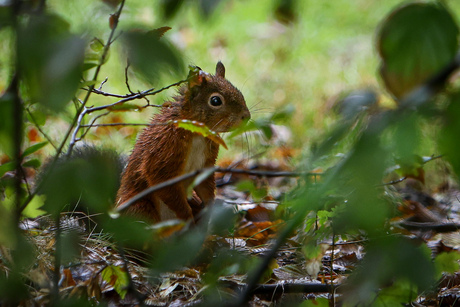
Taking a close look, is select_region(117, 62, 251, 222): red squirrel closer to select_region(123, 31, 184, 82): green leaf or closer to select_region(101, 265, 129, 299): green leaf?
select_region(101, 265, 129, 299): green leaf

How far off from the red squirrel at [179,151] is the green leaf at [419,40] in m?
1.48

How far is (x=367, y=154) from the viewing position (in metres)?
0.53

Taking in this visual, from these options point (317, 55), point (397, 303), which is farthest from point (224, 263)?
point (317, 55)

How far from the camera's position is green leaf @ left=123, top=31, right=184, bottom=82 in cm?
56

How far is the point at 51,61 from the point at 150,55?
0.11 meters

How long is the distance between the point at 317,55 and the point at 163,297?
416 cm

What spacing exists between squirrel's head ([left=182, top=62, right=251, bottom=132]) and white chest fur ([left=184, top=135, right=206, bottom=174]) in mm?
101

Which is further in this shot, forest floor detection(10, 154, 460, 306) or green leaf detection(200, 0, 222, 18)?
forest floor detection(10, 154, 460, 306)

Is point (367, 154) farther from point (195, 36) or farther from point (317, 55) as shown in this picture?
point (195, 36)

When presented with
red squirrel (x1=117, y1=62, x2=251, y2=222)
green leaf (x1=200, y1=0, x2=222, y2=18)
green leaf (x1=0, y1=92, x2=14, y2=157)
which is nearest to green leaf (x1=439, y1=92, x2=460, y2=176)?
green leaf (x1=200, y1=0, x2=222, y2=18)

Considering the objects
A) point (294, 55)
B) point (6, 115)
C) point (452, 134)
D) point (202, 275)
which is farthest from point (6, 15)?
point (294, 55)

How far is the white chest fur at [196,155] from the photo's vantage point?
2082 mm

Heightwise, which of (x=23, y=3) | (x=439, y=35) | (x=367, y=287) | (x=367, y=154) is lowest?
(x=367, y=287)

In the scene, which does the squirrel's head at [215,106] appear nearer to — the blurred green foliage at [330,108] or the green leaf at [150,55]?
the blurred green foliage at [330,108]
